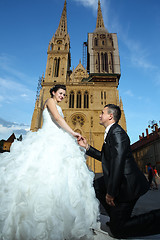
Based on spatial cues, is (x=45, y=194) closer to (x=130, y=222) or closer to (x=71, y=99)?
(x=130, y=222)

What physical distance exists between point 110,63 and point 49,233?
28.2 metres

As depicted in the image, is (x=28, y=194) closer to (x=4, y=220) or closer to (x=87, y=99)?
(x=4, y=220)

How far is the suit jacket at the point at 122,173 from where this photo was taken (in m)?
1.38

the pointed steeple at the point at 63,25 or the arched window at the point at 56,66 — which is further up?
the pointed steeple at the point at 63,25

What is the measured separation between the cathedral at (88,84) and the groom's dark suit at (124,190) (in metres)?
16.9

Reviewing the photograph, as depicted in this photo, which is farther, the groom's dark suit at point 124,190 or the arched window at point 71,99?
the arched window at point 71,99

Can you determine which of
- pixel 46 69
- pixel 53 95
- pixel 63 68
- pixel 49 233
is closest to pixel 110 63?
pixel 63 68

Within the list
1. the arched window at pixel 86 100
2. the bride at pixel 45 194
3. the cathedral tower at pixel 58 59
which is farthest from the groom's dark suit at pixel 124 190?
the cathedral tower at pixel 58 59

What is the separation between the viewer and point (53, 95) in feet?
7.88

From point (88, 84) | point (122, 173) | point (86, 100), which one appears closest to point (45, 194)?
point (122, 173)

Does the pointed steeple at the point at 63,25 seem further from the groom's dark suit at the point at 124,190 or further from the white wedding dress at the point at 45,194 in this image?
the groom's dark suit at the point at 124,190

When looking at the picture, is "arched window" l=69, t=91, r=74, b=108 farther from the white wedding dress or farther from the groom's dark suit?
the groom's dark suit

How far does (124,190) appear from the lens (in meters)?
1.44

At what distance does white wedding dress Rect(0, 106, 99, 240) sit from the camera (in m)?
1.16
